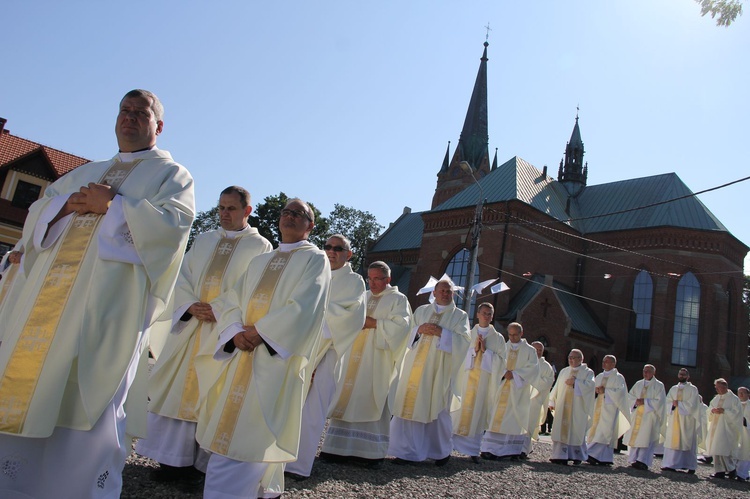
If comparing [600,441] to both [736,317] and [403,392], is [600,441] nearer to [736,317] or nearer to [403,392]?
[403,392]

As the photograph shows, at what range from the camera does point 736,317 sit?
34.3 meters

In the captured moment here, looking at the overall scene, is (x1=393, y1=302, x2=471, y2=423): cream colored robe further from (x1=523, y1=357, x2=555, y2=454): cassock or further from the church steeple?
the church steeple

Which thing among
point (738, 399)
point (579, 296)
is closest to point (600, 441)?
point (738, 399)

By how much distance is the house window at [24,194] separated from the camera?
28.4 metres

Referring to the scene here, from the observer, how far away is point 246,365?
463 centimetres

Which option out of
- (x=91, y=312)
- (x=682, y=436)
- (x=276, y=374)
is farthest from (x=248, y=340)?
(x=682, y=436)

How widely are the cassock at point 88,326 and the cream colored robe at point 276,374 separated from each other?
2.61 feet

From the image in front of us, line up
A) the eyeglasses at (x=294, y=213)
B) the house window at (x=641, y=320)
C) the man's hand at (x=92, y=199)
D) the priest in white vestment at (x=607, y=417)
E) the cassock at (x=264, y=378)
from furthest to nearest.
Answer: the house window at (x=641, y=320) < the priest in white vestment at (x=607, y=417) < the eyeglasses at (x=294, y=213) < the cassock at (x=264, y=378) < the man's hand at (x=92, y=199)

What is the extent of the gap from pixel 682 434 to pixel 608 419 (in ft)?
8.69

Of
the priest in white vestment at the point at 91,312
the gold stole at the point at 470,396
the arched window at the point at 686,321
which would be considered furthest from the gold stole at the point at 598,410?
the arched window at the point at 686,321

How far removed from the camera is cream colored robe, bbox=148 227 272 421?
5.36 meters

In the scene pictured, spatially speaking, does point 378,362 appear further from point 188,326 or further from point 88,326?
point 88,326

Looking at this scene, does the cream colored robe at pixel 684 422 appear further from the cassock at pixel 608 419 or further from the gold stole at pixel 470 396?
the gold stole at pixel 470 396

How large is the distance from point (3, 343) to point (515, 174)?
3411 cm
